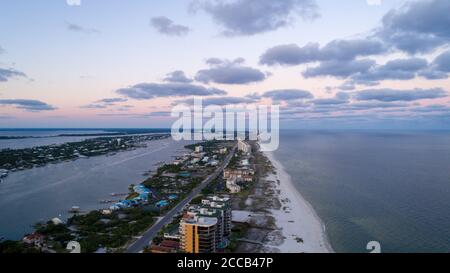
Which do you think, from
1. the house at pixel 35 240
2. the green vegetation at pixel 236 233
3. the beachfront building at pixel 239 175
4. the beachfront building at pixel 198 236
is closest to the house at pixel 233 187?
the beachfront building at pixel 239 175

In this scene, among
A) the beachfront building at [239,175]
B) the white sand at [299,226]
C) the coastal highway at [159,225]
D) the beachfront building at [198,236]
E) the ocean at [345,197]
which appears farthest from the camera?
the beachfront building at [239,175]

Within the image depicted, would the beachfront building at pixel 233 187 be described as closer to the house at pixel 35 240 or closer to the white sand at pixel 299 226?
the white sand at pixel 299 226

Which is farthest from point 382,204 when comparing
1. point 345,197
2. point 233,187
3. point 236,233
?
point 236,233

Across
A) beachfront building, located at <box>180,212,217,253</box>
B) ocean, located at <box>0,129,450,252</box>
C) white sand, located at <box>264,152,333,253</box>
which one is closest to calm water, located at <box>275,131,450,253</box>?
ocean, located at <box>0,129,450,252</box>

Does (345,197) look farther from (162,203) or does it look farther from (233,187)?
(162,203)
